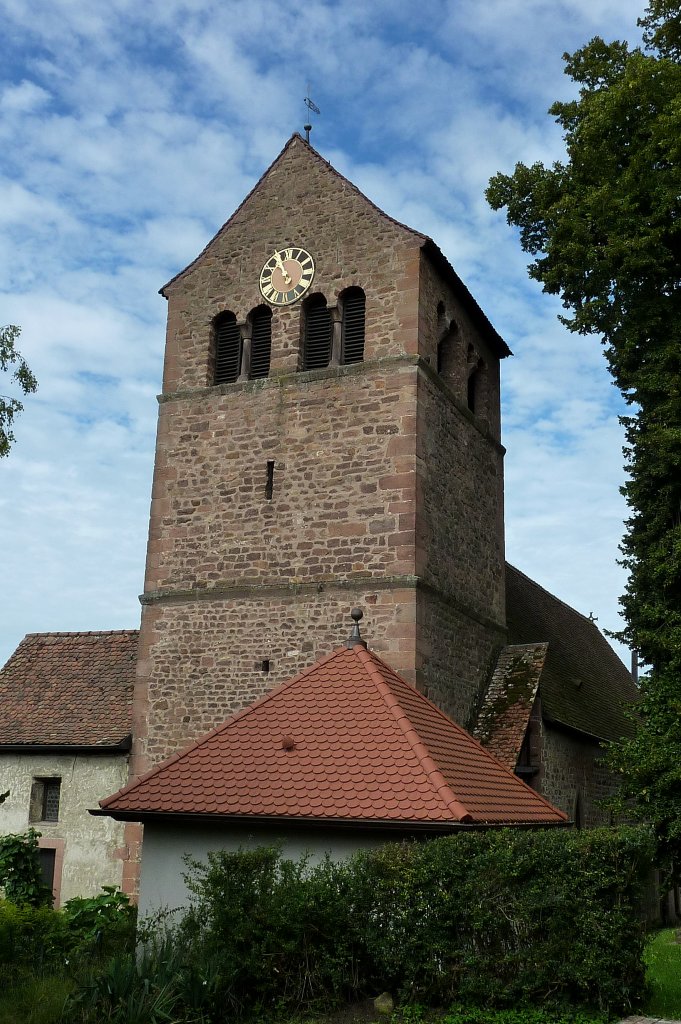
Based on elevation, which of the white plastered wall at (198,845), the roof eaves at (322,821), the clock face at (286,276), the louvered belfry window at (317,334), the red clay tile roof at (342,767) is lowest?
the white plastered wall at (198,845)

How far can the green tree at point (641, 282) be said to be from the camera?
14.1m

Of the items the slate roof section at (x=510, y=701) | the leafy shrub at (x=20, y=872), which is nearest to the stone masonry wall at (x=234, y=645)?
the leafy shrub at (x=20, y=872)

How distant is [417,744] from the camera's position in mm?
10586

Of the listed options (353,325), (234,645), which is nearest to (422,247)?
(353,325)

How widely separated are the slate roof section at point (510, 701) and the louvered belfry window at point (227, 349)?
6871mm

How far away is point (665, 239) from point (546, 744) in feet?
27.2

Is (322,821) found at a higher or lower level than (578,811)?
lower

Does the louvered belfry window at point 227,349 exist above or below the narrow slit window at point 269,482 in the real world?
above

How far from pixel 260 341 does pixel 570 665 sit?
1062cm

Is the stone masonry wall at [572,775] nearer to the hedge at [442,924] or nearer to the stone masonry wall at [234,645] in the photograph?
the stone masonry wall at [234,645]

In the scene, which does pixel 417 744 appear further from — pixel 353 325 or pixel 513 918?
pixel 353 325

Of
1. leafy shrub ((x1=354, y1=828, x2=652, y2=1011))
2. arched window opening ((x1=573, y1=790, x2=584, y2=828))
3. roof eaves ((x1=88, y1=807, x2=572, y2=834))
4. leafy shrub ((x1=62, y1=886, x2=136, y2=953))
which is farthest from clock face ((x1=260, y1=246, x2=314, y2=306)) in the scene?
leafy shrub ((x1=354, y1=828, x2=652, y2=1011))

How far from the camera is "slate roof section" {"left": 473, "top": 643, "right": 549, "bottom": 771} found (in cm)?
1603

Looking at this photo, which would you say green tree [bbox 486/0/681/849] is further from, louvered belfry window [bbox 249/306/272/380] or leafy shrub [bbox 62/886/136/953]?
leafy shrub [bbox 62/886/136/953]
